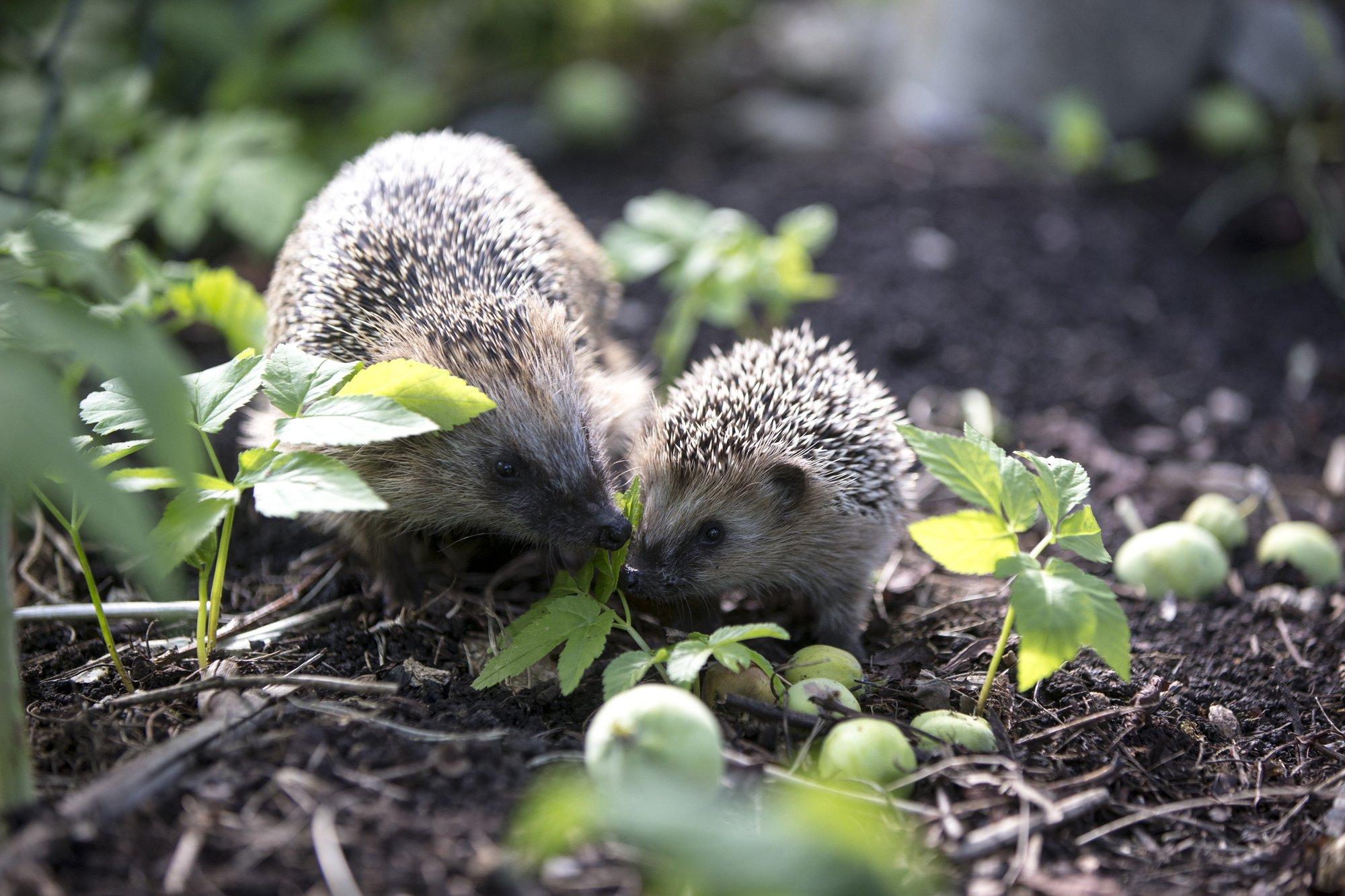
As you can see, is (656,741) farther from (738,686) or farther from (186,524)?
(186,524)

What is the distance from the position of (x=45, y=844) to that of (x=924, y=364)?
13.9 ft

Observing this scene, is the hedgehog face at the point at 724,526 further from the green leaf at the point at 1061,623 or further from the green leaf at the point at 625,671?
the green leaf at the point at 1061,623

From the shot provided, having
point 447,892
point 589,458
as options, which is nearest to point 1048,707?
point 589,458

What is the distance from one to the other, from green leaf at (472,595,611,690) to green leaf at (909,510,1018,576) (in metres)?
0.86

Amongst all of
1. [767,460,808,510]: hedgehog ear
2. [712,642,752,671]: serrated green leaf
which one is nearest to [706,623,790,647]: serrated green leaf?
[712,642,752,671]: serrated green leaf

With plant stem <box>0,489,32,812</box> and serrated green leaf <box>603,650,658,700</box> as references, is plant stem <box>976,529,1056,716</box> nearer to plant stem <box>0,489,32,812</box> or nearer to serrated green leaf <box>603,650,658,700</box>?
serrated green leaf <box>603,650,658,700</box>

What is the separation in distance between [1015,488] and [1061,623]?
37cm

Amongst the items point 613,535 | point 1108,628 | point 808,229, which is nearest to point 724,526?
point 613,535

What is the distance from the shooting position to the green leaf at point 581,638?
2561 millimetres

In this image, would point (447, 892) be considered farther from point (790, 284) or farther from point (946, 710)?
point (790, 284)

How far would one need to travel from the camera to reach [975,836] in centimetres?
235

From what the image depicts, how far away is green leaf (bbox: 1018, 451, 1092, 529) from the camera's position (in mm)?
2639

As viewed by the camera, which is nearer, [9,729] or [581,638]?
[9,729]

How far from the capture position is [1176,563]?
11.7 feet
